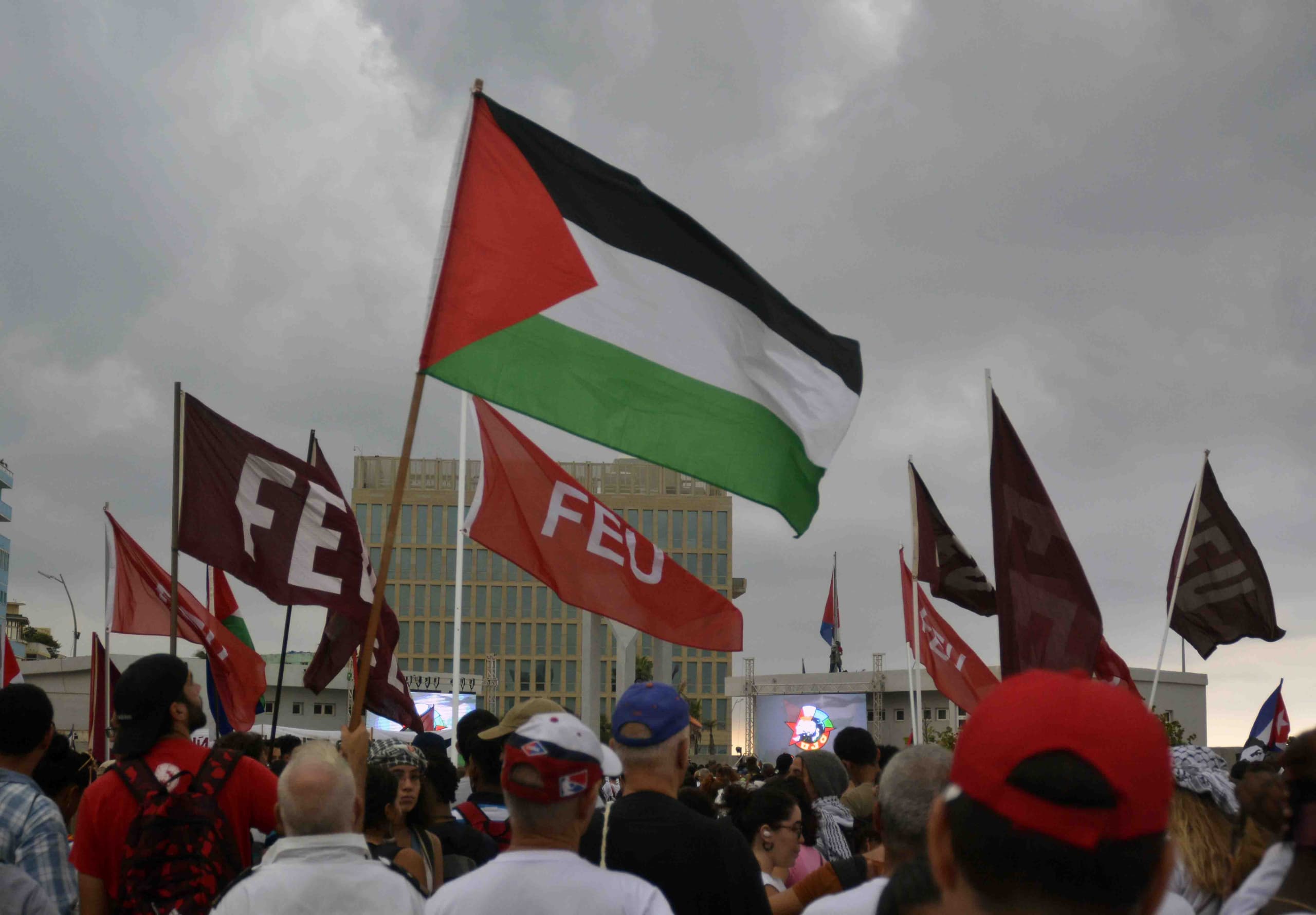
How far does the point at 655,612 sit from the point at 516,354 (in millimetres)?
3203

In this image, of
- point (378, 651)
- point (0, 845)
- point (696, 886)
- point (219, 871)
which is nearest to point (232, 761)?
point (219, 871)

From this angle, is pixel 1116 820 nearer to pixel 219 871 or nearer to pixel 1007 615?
pixel 219 871

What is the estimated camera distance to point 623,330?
6.59 m

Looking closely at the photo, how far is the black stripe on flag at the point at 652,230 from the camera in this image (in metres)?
6.57

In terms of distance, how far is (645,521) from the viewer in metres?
114

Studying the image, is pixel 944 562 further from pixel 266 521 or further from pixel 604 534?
pixel 266 521

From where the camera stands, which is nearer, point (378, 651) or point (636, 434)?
point (636, 434)

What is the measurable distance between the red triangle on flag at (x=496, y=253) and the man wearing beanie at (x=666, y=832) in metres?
2.16

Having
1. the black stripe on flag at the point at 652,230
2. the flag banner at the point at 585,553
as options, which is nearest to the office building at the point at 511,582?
the flag banner at the point at 585,553

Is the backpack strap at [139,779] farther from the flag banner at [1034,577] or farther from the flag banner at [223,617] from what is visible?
the flag banner at [223,617]

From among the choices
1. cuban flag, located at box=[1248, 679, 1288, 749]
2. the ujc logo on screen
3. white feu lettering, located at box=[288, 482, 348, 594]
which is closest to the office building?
the ujc logo on screen

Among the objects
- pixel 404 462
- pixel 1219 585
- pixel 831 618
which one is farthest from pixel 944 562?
pixel 831 618

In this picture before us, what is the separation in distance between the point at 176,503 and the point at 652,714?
675cm

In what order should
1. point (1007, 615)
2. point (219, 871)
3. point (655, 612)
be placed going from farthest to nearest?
point (655, 612) < point (1007, 615) < point (219, 871)
